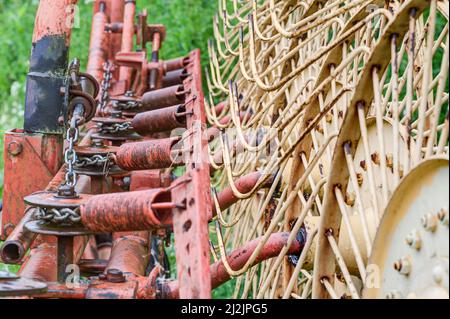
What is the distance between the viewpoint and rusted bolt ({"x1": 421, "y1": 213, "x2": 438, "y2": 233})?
1.26 metres

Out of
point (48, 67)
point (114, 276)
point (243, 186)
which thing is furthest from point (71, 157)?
point (243, 186)

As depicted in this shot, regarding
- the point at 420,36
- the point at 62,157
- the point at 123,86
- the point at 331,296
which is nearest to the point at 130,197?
the point at 331,296

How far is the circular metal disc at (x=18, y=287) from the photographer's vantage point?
61.8 inches

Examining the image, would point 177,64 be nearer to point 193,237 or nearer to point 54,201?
point 54,201

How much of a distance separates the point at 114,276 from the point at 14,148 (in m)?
0.74

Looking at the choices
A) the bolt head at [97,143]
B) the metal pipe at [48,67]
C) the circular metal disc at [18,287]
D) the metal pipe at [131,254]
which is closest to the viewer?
the circular metal disc at [18,287]

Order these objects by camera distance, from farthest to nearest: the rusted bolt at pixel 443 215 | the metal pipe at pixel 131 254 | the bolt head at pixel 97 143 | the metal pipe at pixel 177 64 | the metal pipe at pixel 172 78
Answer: the metal pipe at pixel 177 64 → the metal pipe at pixel 172 78 → the bolt head at pixel 97 143 → the metal pipe at pixel 131 254 → the rusted bolt at pixel 443 215

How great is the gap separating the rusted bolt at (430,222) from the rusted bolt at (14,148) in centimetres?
153

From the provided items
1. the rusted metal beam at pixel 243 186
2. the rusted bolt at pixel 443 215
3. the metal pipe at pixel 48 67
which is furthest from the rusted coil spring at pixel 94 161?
the rusted bolt at pixel 443 215

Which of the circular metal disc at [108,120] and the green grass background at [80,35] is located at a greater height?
the green grass background at [80,35]

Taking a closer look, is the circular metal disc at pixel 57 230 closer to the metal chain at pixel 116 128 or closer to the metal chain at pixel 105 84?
the metal chain at pixel 116 128

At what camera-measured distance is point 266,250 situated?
2057mm

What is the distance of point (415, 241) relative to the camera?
1.30m
